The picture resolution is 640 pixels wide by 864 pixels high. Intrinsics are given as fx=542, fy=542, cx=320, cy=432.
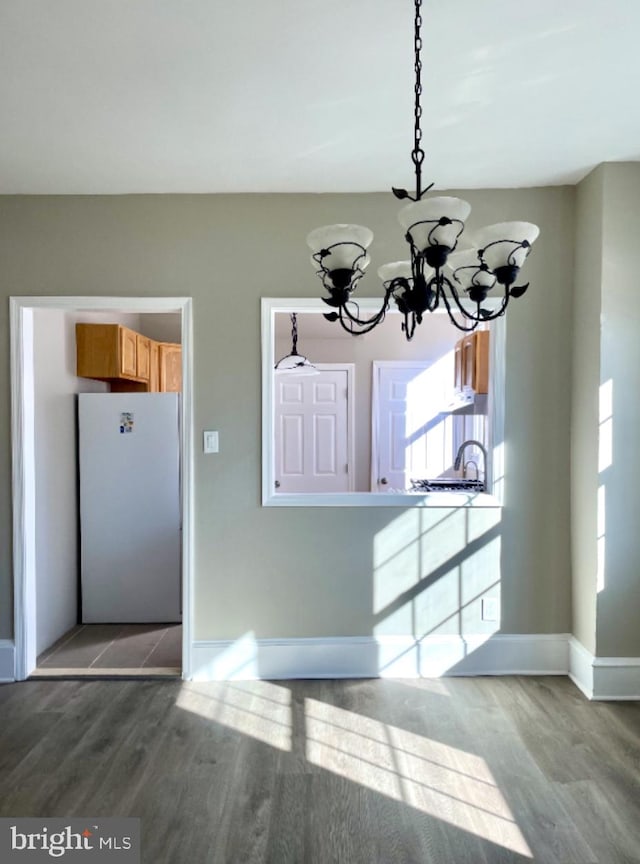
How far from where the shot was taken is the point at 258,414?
9.86ft

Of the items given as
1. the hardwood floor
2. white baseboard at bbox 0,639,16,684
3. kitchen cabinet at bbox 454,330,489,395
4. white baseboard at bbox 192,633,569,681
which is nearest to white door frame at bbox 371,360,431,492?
kitchen cabinet at bbox 454,330,489,395

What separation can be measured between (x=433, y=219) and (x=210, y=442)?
78.1 inches

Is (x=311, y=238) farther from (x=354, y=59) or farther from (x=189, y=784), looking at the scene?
(x=189, y=784)

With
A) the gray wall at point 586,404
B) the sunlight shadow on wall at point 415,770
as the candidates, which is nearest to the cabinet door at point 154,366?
the sunlight shadow on wall at point 415,770

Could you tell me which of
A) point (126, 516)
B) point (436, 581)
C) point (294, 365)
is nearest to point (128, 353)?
point (126, 516)

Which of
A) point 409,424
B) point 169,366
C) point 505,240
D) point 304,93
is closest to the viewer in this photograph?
point 505,240

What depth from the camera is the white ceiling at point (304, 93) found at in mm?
1722

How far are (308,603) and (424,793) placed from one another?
3.75 ft

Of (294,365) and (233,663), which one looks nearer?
(233,663)

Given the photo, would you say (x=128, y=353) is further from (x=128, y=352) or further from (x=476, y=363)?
(x=476, y=363)

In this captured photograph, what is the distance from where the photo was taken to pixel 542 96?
84.0 inches

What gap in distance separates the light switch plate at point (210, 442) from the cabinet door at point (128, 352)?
4.82 feet

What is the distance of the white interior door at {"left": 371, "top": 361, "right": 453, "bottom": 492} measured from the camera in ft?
17.9

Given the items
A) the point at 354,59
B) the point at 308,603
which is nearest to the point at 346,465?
the point at 308,603
